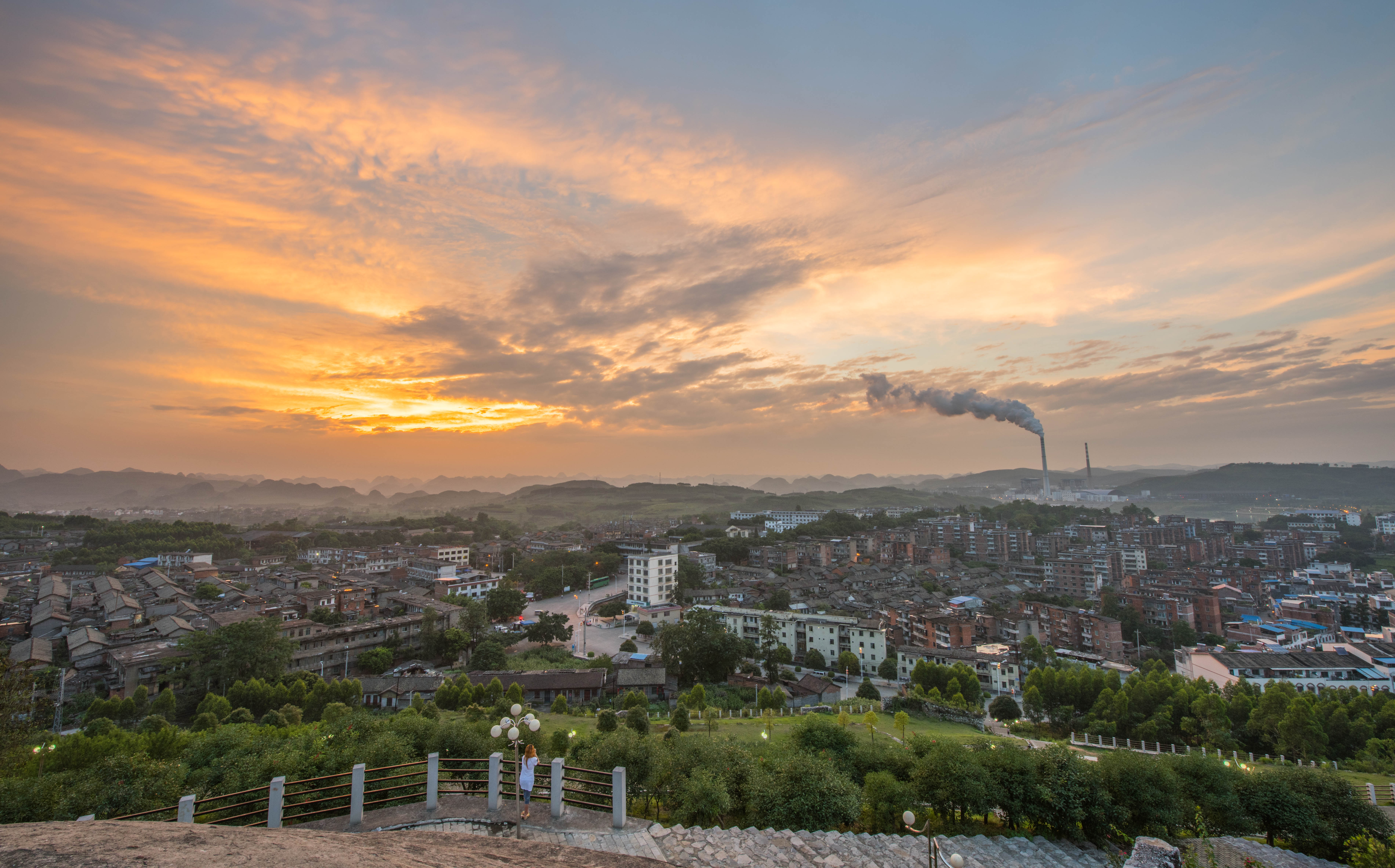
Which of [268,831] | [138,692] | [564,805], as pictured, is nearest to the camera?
[268,831]

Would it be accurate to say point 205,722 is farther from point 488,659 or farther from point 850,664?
point 850,664

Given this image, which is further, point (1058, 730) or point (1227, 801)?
point (1058, 730)

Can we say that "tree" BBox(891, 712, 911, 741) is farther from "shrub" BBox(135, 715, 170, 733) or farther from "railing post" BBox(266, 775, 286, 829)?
"shrub" BBox(135, 715, 170, 733)

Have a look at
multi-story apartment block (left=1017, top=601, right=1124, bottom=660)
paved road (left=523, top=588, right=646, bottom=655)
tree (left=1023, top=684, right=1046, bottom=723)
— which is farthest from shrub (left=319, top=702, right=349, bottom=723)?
multi-story apartment block (left=1017, top=601, right=1124, bottom=660)

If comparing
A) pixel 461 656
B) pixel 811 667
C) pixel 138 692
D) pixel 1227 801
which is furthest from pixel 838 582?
pixel 138 692

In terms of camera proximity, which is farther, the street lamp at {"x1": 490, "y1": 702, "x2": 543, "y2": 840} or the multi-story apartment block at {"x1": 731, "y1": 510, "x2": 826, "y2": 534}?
the multi-story apartment block at {"x1": 731, "y1": 510, "x2": 826, "y2": 534}

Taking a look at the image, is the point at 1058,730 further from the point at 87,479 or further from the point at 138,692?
the point at 87,479

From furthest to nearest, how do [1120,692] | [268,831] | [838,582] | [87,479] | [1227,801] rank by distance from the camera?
[87,479] → [838,582] → [1120,692] → [1227,801] → [268,831]

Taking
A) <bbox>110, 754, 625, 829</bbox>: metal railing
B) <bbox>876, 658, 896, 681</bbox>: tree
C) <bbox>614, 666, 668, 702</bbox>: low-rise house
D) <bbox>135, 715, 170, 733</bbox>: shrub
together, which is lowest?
<bbox>876, 658, 896, 681</bbox>: tree
